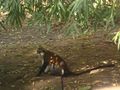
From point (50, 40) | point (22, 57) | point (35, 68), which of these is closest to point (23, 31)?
point (50, 40)

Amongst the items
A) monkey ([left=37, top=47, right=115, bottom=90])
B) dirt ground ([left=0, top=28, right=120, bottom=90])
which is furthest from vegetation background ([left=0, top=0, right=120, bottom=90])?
monkey ([left=37, top=47, right=115, bottom=90])

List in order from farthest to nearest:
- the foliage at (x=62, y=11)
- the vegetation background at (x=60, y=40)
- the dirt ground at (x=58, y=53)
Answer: the dirt ground at (x=58, y=53)
the vegetation background at (x=60, y=40)
the foliage at (x=62, y=11)

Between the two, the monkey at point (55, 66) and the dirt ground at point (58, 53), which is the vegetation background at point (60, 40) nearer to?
the dirt ground at point (58, 53)

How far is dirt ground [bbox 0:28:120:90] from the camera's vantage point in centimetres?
657

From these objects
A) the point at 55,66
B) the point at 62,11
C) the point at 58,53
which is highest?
the point at 62,11

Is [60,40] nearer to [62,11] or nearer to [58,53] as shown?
[58,53]

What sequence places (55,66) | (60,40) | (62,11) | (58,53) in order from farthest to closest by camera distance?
(60,40), (58,53), (55,66), (62,11)

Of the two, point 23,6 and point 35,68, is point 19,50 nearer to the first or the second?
point 35,68

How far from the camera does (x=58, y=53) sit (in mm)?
8242

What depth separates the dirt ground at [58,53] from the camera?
657cm

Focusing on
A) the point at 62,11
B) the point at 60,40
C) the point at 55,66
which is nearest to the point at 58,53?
the point at 60,40

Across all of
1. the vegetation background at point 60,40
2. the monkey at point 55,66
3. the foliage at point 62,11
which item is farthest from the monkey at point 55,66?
the foliage at point 62,11

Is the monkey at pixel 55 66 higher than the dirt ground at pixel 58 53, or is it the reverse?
the monkey at pixel 55 66

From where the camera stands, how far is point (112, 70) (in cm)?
682
